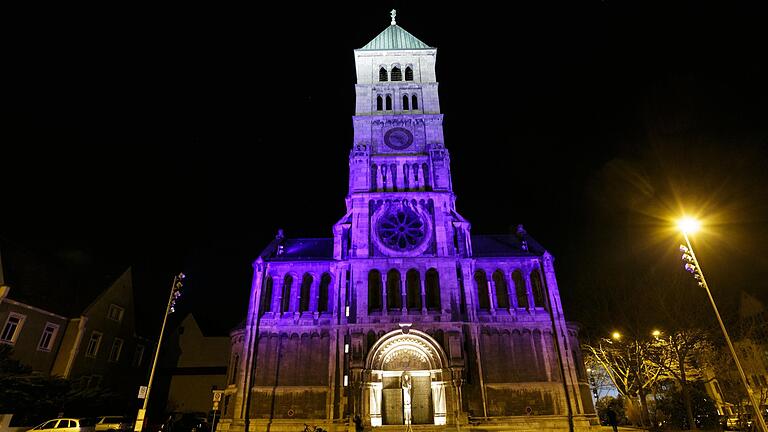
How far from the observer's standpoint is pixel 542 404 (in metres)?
30.2

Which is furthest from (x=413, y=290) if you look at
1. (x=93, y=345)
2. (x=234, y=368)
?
(x=93, y=345)

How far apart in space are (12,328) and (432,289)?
31.1 m

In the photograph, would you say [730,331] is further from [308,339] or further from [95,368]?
[95,368]

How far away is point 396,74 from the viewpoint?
47500 millimetres

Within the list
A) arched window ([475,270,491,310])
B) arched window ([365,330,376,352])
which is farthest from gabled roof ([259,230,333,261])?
arched window ([475,270,491,310])

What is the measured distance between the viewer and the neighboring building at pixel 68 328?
94.5 feet

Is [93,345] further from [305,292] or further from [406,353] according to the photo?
[406,353]

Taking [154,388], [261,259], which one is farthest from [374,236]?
[154,388]

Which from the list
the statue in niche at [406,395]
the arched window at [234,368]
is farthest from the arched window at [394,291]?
the arched window at [234,368]

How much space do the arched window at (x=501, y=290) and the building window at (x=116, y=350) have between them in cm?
3471

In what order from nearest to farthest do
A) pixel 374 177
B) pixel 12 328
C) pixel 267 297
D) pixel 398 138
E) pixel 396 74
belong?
pixel 12 328 → pixel 267 297 → pixel 374 177 → pixel 398 138 → pixel 396 74

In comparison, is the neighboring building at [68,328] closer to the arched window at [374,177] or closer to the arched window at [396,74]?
the arched window at [374,177]

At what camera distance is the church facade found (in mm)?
29859

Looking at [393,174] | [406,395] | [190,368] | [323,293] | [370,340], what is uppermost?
[393,174]
